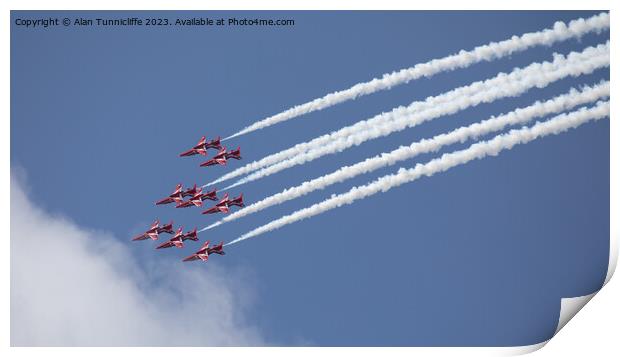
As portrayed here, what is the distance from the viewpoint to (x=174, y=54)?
763 inches

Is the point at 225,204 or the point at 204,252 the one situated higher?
the point at 225,204

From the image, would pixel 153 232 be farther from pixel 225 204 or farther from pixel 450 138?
pixel 450 138

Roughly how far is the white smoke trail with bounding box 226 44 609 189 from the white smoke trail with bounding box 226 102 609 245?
2.24 feet

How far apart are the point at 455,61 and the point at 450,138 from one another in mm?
1414

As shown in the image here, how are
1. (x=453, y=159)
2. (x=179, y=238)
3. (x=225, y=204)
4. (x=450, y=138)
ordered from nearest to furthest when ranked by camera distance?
(x=450, y=138), (x=453, y=159), (x=179, y=238), (x=225, y=204)

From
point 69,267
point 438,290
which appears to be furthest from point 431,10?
point 69,267

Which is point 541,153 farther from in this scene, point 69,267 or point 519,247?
point 69,267

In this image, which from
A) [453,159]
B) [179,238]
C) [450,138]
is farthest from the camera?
[179,238]

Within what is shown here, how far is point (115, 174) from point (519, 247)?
24.1 feet

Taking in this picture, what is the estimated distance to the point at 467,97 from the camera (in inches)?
745

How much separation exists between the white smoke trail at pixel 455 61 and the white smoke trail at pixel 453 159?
1.35 metres

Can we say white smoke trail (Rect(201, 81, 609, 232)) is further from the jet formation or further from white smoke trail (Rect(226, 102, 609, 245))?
the jet formation

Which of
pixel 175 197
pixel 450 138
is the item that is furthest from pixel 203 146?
pixel 450 138

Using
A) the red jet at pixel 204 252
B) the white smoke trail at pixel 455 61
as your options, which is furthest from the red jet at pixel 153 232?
the white smoke trail at pixel 455 61
